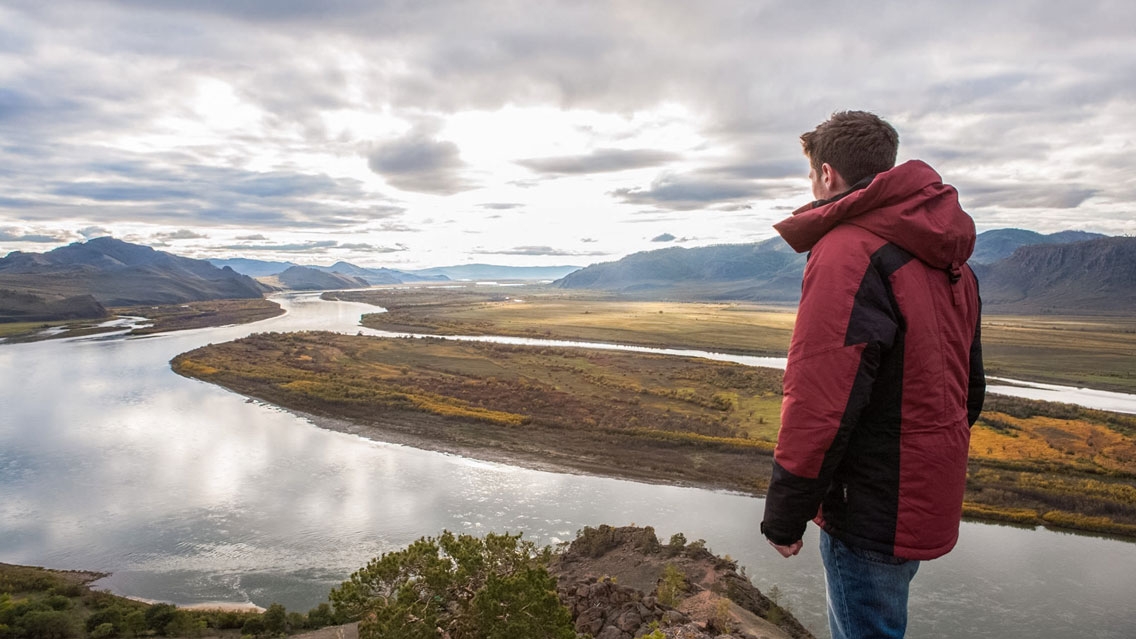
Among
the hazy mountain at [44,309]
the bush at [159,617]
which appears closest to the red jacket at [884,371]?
the bush at [159,617]

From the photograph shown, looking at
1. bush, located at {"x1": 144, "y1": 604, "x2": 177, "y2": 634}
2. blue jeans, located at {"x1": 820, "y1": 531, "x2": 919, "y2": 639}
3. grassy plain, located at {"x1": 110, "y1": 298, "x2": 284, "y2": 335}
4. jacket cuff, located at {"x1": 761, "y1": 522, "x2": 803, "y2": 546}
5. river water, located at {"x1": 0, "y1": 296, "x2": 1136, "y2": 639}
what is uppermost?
jacket cuff, located at {"x1": 761, "y1": 522, "x2": 803, "y2": 546}

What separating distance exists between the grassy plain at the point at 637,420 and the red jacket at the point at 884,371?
21645mm

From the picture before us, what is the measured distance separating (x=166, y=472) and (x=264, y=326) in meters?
69.9

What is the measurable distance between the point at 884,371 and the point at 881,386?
0.07m

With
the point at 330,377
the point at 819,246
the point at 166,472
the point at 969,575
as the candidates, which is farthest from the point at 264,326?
A: the point at 819,246

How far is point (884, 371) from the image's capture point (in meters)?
2.60

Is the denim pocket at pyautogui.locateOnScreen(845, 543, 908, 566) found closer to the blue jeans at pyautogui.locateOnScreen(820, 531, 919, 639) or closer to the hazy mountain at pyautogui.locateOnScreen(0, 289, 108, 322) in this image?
the blue jeans at pyautogui.locateOnScreen(820, 531, 919, 639)

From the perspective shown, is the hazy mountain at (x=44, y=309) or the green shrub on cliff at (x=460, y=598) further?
the hazy mountain at (x=44, y=309)

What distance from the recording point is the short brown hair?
2.86 meters

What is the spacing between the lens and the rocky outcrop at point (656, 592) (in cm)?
990

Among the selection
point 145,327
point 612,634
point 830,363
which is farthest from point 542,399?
point 145,327

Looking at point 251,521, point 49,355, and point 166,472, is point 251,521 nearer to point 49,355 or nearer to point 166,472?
point 166,472

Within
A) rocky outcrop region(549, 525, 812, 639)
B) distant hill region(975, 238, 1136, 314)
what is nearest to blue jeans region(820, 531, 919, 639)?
rocky outcrop region(549, 525, 812, 639)

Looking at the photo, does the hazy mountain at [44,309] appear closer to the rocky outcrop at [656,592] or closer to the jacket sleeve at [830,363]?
the rocky outcrop at [656,592]
